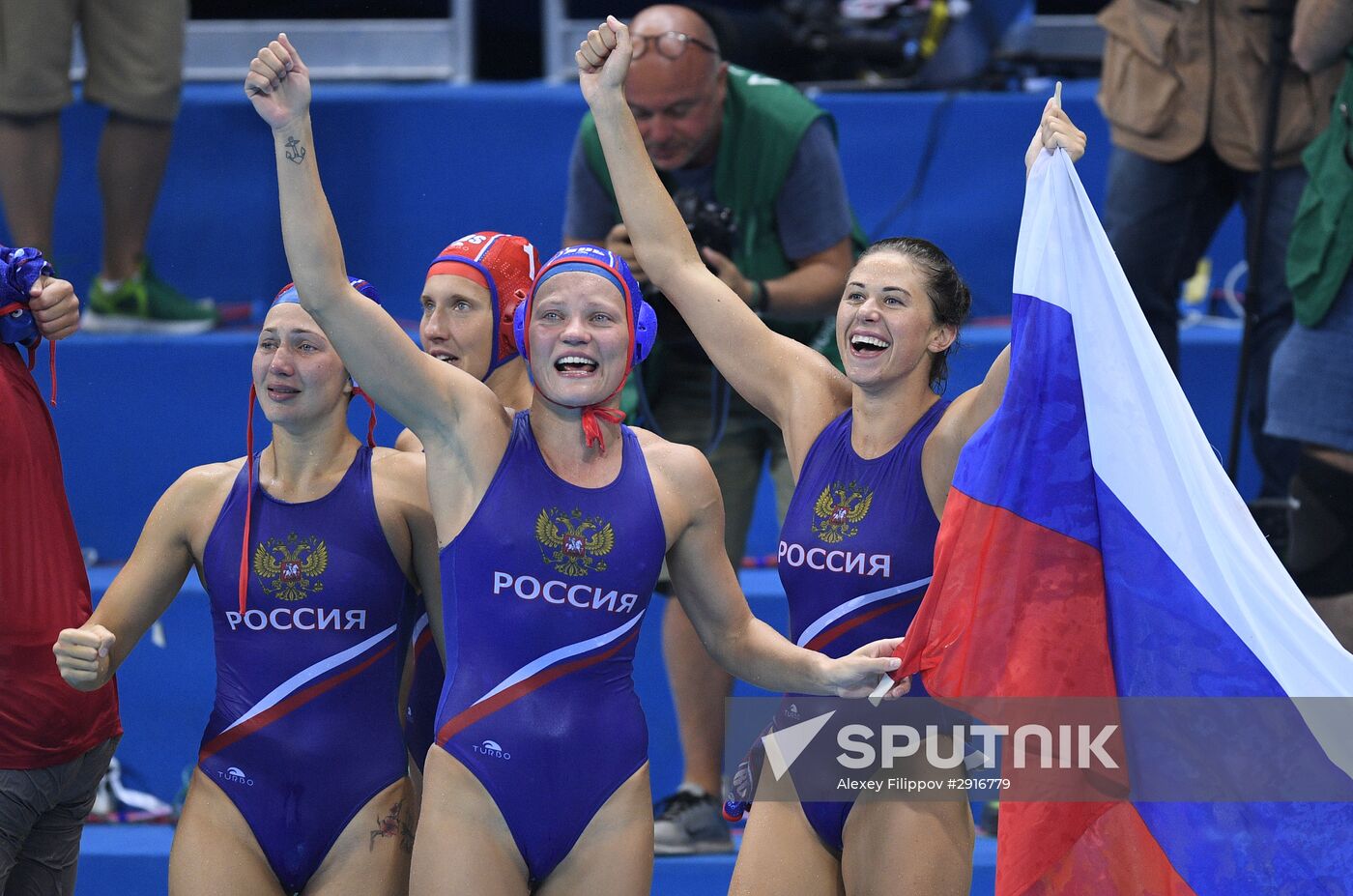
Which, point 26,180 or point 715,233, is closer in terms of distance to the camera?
point 715,233

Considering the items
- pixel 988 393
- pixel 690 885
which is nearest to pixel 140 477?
pixel 690 885

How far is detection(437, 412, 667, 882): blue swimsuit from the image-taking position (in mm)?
2859

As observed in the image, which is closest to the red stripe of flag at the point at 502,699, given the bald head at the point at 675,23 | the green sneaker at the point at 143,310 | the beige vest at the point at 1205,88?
the bald head at the point at 675,23

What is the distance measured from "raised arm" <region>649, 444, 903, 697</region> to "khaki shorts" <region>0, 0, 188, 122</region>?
2.90m

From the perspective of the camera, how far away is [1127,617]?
9.54ft

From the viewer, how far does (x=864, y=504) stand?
3.08 m

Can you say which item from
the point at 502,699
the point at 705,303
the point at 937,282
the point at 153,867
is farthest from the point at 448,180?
the point at 502,699

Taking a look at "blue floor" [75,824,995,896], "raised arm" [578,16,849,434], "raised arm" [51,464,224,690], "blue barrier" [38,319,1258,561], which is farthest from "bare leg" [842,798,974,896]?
"blue barrier" [38,319,1258,561]

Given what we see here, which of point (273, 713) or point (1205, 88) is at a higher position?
point (1205, 88)

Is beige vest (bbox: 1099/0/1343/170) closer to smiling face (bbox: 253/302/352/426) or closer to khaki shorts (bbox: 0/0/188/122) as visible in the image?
smiling face (bbox: 253/302/352/426)

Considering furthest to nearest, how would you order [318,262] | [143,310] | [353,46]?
1. [353,46]
2. [143,310]
3. [318,262]

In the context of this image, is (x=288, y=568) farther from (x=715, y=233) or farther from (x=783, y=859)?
(x=715, y=233)

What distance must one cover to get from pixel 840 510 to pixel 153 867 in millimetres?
2154

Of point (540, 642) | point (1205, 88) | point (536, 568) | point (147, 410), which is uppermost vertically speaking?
point (1205, 88)
